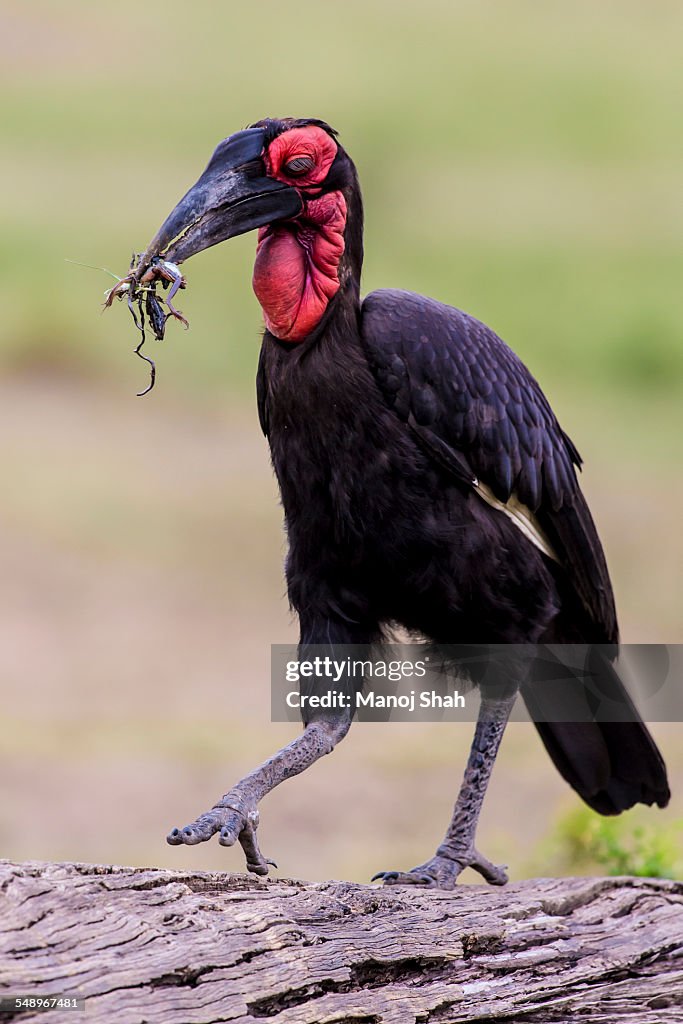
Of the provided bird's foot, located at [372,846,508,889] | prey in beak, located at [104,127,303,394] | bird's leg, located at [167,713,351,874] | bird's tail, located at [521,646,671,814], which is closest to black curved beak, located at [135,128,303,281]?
prey in beak, located at [104,127,303,394]

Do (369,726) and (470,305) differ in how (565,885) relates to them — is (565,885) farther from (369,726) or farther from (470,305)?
(470,305)

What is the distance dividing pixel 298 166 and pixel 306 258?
0.94ft

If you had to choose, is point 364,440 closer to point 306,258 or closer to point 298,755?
point 306,258

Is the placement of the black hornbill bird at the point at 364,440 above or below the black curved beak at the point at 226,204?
below

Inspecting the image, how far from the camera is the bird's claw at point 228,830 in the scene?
443cm

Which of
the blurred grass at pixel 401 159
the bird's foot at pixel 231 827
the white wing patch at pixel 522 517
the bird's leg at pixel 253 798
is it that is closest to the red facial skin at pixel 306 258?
the white wing patch at pixel 522 517

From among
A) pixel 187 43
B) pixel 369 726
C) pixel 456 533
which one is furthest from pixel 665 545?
pixel 187 43

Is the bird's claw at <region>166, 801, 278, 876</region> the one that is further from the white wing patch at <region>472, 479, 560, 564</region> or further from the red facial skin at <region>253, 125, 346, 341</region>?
the red facial skin at <region>253, 125, 346, 341</region>

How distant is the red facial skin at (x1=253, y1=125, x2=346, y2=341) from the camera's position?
4906 millimetres

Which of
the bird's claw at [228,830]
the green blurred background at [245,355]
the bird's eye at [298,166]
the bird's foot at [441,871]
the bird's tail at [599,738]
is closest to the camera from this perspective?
the bird's claw at [228,830]

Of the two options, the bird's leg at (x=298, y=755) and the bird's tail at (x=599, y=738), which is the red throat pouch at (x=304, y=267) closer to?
the bird's leg at (x=298, y=755)

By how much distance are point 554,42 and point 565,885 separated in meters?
23.3

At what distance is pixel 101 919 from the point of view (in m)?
4.14

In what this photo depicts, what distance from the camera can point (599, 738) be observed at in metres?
5.94
